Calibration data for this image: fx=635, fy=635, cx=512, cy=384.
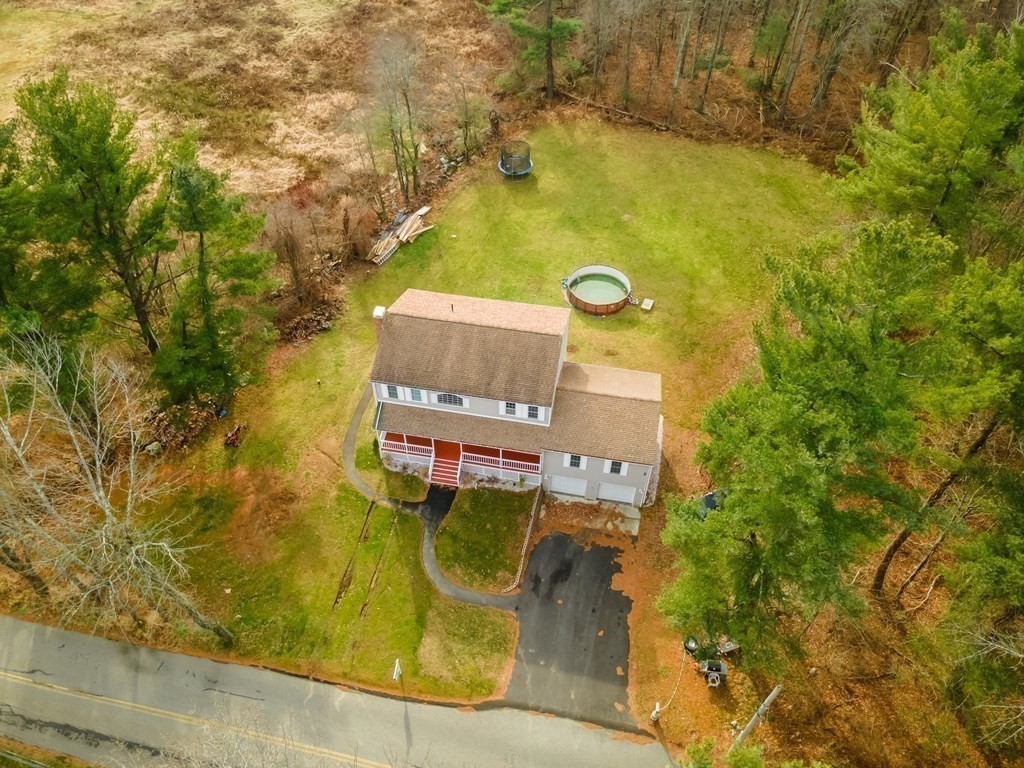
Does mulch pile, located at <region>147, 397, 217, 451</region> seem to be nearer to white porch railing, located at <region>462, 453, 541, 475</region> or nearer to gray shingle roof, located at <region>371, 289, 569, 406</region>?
gray shingle roof, located at <region>371, 289, 569, 406</region>

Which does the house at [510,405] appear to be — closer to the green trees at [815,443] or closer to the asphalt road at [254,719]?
the green trees at [815,443]

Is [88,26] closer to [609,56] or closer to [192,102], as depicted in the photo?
[192,102]

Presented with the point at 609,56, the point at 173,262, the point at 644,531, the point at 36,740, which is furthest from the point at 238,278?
the point at 609,56

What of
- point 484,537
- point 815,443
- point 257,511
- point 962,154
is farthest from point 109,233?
point 962,154

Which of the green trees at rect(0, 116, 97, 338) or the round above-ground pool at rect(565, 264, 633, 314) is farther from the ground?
the green trees at rect(0, 116, 97, 338)

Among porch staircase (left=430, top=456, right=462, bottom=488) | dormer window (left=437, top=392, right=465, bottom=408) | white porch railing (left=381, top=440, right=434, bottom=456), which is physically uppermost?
dormer window (left=437, top=392, right=465, bottom=408)

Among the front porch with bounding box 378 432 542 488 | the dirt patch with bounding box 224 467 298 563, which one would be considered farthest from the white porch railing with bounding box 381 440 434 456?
the dirt patch with bounding box 224 467 298 563

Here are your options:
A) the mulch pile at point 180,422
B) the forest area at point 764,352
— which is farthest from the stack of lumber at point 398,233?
the mulch pile at point 180,422
